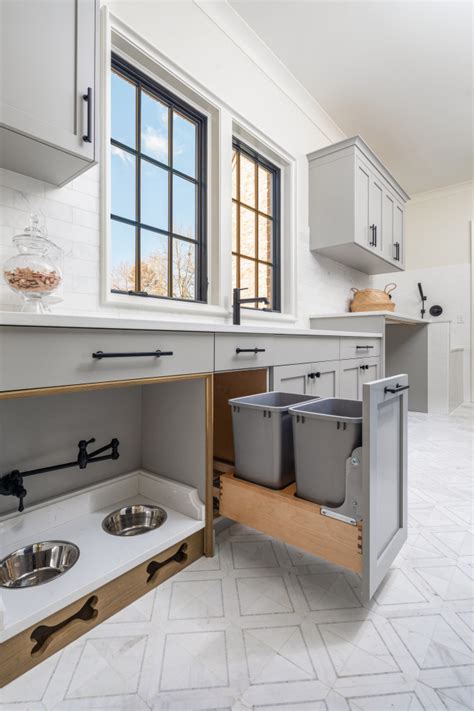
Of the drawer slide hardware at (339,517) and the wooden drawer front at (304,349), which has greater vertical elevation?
the wooden drawer front at (304,349)

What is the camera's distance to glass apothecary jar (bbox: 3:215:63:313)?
1.18 metres

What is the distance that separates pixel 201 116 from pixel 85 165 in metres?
1.25

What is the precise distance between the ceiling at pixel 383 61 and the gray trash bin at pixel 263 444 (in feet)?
8.22

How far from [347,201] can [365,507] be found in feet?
8.71

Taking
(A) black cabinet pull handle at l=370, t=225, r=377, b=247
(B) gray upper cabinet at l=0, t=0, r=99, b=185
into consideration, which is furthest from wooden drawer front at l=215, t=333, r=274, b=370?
(A) black cabinet pull handle at l=370, t=225, r=377, b=247

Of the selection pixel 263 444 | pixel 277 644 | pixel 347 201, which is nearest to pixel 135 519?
pixel 263 444

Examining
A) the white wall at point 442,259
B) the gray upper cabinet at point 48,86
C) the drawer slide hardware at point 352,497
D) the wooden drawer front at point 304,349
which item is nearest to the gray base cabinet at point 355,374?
the wooden drawer front at point 304,349

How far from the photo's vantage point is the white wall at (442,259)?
16.2ft

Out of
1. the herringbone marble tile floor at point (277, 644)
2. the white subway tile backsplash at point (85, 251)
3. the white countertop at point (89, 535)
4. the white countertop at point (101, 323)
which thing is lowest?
the herringbone marble tile floor at point (277, 644)

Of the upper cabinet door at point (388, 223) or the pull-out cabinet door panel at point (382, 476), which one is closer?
the pull-out cabinet door panel at point (382, 476)

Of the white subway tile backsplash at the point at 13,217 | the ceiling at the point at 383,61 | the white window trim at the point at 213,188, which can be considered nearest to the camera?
the white subway tile backsplash at the point at 13,217

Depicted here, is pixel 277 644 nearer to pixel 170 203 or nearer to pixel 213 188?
pixel 170 203

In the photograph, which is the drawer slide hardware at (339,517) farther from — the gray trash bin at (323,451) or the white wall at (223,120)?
the white wall at (223,120)

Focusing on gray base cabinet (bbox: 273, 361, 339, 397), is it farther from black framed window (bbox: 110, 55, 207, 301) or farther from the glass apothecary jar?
the glass apothecary jar
